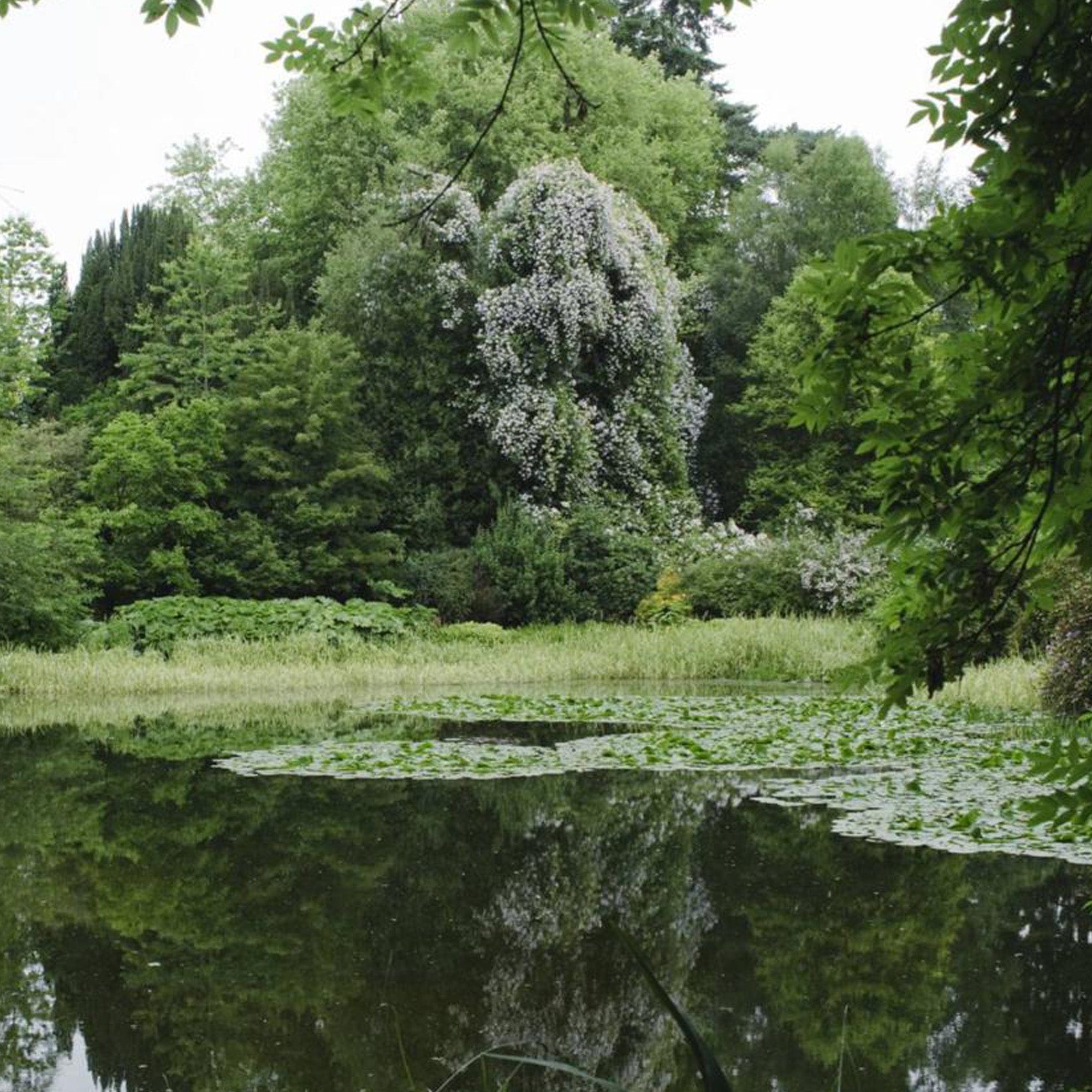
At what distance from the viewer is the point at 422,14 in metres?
25.2

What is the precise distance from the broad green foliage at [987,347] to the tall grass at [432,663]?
12273mm

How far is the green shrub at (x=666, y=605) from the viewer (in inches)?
768

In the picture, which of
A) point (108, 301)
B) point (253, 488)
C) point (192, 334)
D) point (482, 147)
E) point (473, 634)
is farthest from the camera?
point (108, 301)

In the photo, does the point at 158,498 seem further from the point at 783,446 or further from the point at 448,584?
the point at 783,446

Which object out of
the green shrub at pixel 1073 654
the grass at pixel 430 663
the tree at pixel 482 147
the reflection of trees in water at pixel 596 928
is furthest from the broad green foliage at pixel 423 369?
the reflection of trees in water at pixel 596 928

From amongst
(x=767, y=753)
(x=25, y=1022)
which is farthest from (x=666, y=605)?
(x=25, y=1022)

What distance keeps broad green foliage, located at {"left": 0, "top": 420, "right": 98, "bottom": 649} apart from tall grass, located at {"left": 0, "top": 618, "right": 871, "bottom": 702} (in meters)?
0.57

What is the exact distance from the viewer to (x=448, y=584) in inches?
781

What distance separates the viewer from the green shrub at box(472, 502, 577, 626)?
19859 mm

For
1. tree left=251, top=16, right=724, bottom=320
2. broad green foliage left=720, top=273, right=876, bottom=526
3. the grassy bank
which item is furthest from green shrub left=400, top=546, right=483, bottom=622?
broad green foliage left=720, top=273, right=876, bottom=526

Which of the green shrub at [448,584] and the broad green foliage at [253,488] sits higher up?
the broad green foliage at [253,488]

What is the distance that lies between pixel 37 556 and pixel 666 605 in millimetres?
8962

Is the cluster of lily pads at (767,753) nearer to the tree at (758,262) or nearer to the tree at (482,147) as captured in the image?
the tree at (482,147)

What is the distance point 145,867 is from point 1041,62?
539 cm
